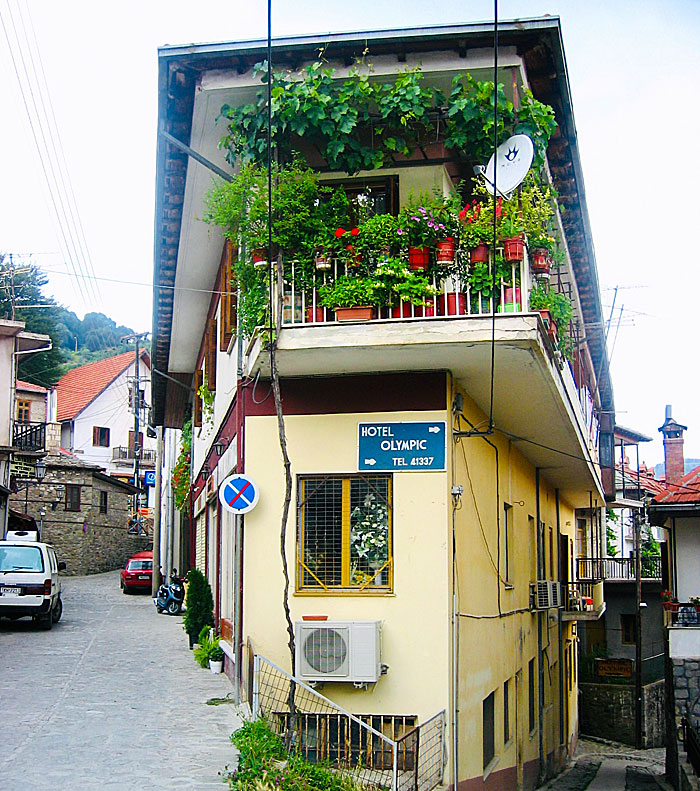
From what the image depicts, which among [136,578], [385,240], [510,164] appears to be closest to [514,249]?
[510,164]

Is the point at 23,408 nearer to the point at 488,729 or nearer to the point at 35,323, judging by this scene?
the point at 35,323

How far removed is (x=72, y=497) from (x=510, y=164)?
37.0 meters

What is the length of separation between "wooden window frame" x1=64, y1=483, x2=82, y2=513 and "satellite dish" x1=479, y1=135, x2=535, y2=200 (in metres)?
36.5

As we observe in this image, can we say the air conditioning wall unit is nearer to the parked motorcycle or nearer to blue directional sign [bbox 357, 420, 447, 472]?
blue directional sign [bbox 357, 420, 447, 472]

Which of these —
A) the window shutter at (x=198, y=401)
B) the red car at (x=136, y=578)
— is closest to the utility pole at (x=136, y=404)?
the red car at (x=136, y=578)

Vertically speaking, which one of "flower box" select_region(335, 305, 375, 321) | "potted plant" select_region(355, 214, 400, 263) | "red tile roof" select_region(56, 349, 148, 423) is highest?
"red tile roof" select_region(56, 349, 148, 423)

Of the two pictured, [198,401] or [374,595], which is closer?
[374,595]

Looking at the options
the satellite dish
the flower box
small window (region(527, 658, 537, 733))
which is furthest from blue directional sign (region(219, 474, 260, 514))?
small window (region(527, 658, 537, 733))

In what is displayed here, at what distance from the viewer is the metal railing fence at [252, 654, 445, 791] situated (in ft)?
30.6

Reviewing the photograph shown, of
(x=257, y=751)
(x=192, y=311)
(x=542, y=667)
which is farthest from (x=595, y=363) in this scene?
(x=257, y=751)

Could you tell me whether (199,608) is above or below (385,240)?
below

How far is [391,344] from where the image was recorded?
9375mm

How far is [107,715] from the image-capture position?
10.4 meters

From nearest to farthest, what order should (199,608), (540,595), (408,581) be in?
(408,581) → (199,608) → (540,595)
